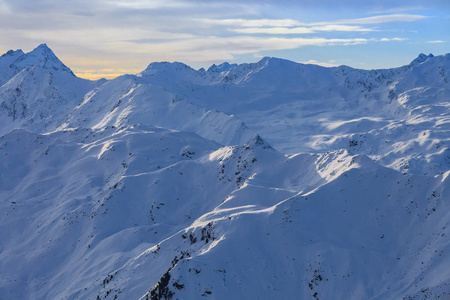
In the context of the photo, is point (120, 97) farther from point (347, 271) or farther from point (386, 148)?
point (347, 271)

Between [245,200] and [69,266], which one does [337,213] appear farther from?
[69,266]

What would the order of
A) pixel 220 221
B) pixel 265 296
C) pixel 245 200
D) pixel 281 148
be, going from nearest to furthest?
pixel 265 296
pixel 220 221
pixel 245 200
pixel 281 148

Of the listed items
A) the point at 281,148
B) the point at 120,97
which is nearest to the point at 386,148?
the point at 281,148

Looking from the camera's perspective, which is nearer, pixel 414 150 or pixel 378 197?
pixel 378 197

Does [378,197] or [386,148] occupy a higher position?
[378,197]

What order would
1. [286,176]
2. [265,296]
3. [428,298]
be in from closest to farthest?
[428,298]
[265,296]
[286,176]

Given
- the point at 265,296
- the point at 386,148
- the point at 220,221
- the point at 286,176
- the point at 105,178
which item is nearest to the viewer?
the point at 265,296

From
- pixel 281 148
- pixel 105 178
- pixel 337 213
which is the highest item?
pixel 337 213

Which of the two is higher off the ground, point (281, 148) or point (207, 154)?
point (207, 154)

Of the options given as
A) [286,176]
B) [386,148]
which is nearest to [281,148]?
[386,148]
